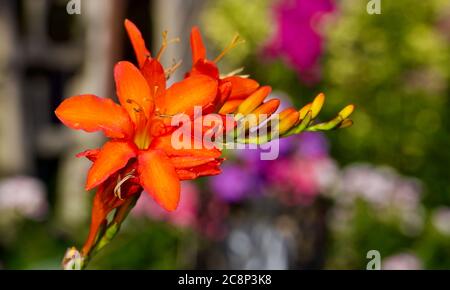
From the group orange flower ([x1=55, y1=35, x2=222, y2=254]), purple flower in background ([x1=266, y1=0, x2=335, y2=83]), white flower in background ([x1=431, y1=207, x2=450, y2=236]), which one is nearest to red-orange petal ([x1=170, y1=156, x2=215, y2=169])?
orange flower ([x1=55, y1=35, x2=222, y2=254])

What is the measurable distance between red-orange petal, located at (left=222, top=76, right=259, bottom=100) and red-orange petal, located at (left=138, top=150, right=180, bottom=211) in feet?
0.32

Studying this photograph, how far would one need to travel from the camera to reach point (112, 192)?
3.01ft

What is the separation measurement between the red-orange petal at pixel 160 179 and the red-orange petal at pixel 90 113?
50mm

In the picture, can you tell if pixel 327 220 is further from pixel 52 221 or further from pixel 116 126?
pixel 116 126

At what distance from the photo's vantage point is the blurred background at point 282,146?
10.6ft

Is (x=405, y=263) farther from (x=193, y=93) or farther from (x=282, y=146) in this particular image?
(x=193, y=93)

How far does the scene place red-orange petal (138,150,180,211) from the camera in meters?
0.82

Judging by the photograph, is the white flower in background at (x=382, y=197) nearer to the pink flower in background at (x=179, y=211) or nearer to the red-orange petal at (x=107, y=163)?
the pink flower in background at (x=179, y=211)

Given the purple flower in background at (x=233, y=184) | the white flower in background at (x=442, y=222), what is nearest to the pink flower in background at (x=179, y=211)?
the purple flower in background at (x=233, y=184)

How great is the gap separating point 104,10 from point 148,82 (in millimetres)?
3331

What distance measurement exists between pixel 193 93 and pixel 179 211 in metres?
2.43

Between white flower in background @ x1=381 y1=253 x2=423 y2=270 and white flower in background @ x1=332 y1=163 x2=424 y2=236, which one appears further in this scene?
white flower in background @ x1=332 y1=163 x2=424 y2=236

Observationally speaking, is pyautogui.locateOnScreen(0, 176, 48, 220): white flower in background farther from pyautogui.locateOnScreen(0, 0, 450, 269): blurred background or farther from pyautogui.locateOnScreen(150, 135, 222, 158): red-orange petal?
pyautogui.locateOnScreen(150, 135, 222, 158): red-orange petal
